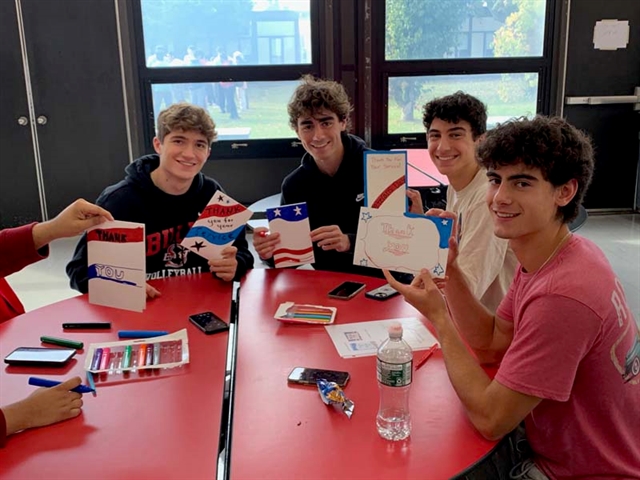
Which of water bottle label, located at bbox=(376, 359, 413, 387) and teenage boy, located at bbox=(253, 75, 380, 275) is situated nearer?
water bottle label, located at bbox=(376, 359, 413, 387)

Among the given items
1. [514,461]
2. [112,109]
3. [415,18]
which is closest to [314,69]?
[415,18]

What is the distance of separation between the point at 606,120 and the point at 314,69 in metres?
2.77

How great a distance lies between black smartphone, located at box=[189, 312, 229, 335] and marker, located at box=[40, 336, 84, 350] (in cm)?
33

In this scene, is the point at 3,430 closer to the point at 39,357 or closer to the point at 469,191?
the point at 39,357

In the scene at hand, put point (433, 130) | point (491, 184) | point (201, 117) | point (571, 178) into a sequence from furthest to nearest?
point (201, 117) < point (433, 130) < point (491, 184) < point (571, 178)

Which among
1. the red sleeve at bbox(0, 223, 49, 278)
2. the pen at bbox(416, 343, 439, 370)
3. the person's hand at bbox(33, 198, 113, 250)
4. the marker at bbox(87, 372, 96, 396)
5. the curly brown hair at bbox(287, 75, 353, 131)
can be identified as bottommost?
the pen at bbox(416, 343, 439, 370)

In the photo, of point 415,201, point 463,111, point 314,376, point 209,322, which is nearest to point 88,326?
point 209,322

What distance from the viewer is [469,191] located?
83.6 inches

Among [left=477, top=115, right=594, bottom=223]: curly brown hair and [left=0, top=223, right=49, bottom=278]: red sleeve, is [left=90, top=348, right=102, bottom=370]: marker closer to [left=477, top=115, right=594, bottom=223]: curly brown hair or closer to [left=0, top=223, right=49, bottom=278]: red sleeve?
[left=0, top=223, right=49, bottom=278]: red sleeve

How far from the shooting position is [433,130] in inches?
87.5

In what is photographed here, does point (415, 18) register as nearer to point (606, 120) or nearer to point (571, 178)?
point (606, 120)

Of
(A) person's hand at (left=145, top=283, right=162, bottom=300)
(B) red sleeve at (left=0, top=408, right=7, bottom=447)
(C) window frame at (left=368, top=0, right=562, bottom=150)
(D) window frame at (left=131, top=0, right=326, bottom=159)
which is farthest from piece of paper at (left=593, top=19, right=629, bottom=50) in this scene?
(B) red sleeve at (left=0, top=408, right=7, bottom=447)

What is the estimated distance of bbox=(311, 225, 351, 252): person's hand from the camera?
2281 millimetres

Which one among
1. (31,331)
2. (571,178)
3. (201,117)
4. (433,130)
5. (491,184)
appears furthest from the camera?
(201,117)
